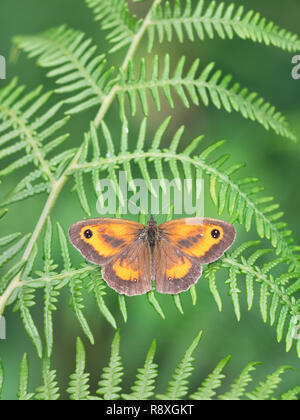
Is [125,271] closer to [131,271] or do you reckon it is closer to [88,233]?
[131,271]

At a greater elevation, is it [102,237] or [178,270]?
[102,237]

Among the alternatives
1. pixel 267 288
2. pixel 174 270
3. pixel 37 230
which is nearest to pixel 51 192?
pixel 37 230

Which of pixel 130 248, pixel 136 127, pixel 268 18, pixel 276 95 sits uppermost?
pixel 268 18

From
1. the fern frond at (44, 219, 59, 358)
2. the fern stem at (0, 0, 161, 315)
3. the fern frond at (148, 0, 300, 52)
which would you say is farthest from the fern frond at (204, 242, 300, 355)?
the fern frond at (148, 0, 300, 52)

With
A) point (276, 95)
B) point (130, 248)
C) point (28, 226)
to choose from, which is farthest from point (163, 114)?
point (130, 248)

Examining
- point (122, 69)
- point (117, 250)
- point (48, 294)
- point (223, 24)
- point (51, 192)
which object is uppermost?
point (223, 24)

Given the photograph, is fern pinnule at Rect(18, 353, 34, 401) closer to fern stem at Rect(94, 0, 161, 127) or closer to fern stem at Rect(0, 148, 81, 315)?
fern stem at Rect(0, 148, 81, 315)
